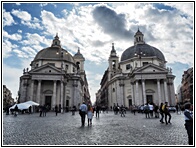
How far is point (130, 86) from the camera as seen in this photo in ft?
165

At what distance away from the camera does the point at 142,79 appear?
44938 mm

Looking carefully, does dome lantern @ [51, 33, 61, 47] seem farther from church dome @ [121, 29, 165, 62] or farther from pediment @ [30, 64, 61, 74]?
church dome @ [121, 29, 165, 62]

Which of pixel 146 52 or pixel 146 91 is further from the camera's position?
pixel 146 52

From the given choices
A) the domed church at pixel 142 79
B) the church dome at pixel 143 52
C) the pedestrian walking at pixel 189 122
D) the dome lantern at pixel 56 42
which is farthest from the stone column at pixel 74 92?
the pedestrian walking at pixel 189 122

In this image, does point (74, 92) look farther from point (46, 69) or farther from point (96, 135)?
point (96, 135)

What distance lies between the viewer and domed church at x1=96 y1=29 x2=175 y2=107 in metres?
45.1

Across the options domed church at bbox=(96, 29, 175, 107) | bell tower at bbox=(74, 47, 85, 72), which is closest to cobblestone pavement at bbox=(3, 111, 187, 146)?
domed church at bbox=(96, 29, 175, 107)

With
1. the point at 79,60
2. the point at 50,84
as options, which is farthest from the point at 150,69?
the point at 79,60

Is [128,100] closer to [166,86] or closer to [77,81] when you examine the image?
[166,86]

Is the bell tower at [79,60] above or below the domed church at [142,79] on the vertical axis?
above

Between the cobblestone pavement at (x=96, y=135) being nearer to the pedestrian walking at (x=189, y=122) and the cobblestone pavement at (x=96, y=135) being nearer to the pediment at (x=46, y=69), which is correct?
the pedestrian walking at (x=189, y=122)

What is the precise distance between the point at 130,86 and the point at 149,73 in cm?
766

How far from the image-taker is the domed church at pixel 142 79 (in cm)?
4506

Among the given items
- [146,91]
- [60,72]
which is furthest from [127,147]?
[146,91]
